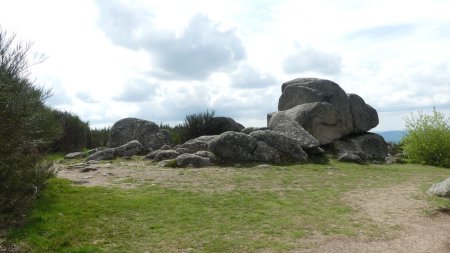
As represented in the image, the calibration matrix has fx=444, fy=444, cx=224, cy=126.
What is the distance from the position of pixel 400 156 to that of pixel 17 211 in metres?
18.8

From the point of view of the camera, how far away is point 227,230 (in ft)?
28.0

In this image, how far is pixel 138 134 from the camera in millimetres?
22422

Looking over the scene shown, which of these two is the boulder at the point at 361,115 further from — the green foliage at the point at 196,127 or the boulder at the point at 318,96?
the green foliage at the point at 196,127

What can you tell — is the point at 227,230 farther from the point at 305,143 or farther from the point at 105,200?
the point at 305,143

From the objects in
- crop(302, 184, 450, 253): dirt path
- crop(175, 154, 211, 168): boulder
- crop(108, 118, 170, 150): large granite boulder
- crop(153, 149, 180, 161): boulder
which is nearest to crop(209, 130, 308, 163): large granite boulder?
crop(175, 154, 211, 168): boulder

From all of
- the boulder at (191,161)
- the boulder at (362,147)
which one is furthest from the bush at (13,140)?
the boulder at (362,147)

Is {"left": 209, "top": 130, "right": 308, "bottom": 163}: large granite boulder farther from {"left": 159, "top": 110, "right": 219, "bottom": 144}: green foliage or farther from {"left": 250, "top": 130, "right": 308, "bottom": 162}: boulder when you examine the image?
{"left": 159, "top": 110, "right": 219, "bottom": 144}: green foliage

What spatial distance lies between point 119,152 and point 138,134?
109 inches

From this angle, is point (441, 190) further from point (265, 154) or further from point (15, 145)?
point (15, 145)

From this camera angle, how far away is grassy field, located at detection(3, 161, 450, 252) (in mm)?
7930

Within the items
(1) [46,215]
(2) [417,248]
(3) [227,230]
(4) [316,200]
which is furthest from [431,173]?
(1) [46,215]

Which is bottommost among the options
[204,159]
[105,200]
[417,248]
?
[417,248]

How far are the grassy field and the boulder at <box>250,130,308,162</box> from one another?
13.0 feet

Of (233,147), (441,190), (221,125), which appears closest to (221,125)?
(221,125)
